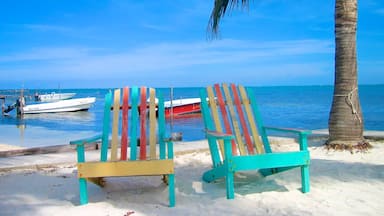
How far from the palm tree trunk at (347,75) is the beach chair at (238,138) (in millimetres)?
1982

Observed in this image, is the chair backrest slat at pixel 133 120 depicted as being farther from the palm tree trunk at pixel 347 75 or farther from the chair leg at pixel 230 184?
the palm tree trunk at pixel 347 75

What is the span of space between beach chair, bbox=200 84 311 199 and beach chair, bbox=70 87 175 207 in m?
0.54

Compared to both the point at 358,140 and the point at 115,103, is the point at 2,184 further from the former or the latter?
the point at 358,140

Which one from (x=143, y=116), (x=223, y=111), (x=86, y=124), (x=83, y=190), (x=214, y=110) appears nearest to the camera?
(x=83, y=190)

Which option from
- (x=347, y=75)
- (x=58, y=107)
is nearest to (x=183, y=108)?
(x=58, y=107)

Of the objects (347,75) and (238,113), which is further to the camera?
(347,75)

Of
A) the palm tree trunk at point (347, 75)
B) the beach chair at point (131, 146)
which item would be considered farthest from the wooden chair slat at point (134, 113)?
the palm tree trunk at point (347, 75)

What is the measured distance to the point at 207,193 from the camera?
Answer: 3816 mm

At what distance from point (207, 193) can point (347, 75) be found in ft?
10.9

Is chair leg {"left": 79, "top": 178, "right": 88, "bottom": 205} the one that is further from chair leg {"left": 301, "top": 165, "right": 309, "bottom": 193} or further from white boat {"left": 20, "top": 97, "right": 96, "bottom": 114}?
white boat {"left": 20, "top": 97, "right": 96, "bottom": 114}

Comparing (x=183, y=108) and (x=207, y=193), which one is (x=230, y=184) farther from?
(x=183, y=108)

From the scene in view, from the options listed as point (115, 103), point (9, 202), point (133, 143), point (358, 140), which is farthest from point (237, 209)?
point (358, 140)

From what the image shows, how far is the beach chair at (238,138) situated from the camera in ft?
11.5

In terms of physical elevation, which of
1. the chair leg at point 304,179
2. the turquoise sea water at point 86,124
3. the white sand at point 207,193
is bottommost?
the turquoise sea water at point 86,124
